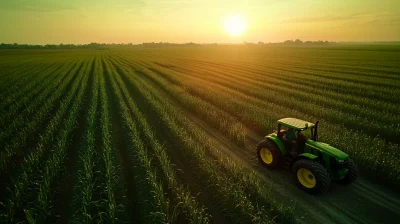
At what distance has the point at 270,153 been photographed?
764 centimetres

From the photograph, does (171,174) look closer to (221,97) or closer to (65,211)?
(65,211)

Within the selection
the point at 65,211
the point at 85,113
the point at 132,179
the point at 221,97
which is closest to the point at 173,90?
the point at 221,97

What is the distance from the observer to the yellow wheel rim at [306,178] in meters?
6.36

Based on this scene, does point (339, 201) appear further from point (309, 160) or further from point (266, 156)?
point (266, 156)

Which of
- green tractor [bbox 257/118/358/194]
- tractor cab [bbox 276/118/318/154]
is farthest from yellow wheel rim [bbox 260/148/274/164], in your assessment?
tractor cab [bbox 276/118/318/154]

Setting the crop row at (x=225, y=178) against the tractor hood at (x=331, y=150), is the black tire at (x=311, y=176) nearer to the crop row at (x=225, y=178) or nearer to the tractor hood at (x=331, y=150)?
the tractor hood at (x=331, y=150)

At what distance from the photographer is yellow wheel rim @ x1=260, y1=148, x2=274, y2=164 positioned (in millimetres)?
7677

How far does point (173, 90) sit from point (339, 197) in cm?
1468

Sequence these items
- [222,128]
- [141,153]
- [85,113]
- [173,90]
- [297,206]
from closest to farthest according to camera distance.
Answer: [297,206] < [141,153] < [222,128] < [85,113] < [173,90]

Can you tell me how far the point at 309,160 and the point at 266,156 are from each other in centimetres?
167

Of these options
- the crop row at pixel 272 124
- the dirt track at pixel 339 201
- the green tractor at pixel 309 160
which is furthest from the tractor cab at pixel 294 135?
the crop row at pixel 272 124

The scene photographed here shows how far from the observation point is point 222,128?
1130 centimetres

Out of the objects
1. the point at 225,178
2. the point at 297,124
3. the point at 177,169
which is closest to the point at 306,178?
the point at 297,124

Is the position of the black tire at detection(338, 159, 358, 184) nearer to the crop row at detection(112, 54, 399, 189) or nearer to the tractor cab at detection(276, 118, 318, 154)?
the tractor cab at detection(276, 118, 318, 154)
